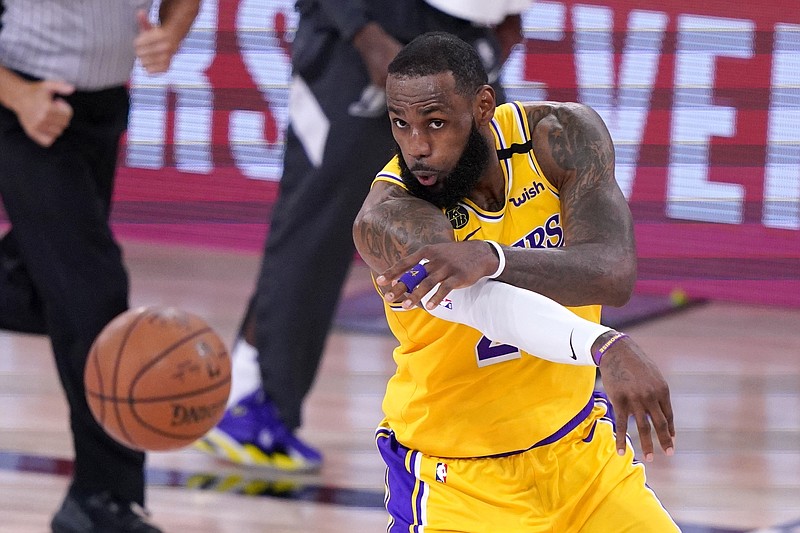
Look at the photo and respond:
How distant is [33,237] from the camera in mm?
Answer: 4363

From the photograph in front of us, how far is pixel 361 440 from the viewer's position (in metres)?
5.68

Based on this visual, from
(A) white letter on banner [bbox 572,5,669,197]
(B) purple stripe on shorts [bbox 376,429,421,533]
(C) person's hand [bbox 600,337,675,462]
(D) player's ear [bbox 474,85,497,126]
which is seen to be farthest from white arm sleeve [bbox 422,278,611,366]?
(A) white letter on banner [bbox 572,5,669,197]

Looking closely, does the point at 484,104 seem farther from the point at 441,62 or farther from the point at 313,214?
the point at 313,214

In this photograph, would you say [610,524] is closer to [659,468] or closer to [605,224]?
[605,224]

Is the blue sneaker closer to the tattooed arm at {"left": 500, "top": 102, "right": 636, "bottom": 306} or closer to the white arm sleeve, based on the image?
the tattooed arm at {"left": 500, "top": 102, "right": 636, "bottom": 306}

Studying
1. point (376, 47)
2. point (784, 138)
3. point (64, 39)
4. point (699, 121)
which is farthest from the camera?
point (699, 121)

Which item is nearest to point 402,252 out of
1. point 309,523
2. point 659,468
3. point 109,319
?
point 109,319

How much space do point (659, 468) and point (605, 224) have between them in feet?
7.93

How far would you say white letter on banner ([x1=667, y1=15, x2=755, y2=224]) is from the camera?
7.62m

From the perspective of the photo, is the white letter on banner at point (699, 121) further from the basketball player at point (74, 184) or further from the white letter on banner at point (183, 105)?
the basketball player at point (74, 184)

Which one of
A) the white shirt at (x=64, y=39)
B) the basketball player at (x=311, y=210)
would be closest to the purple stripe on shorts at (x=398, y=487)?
the white shirt at (x=64, y=39)

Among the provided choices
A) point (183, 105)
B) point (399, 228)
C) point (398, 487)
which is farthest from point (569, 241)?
point (183, 105)

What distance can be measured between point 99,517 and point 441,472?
5.21 ft

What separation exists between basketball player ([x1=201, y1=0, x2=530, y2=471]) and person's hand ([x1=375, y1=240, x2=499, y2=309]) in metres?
2.25
